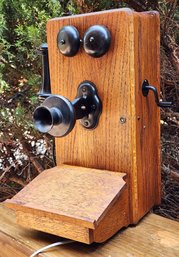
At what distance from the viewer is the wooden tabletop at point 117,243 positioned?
64 centimetres

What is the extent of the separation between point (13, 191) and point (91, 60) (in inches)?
30.5

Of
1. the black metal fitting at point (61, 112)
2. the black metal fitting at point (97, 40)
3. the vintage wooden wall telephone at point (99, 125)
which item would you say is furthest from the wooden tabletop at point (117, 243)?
the black metal fitting at point (97, 40)

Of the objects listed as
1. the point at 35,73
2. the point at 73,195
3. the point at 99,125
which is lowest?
the point at 73,195

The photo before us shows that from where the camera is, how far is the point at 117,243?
2.22ft

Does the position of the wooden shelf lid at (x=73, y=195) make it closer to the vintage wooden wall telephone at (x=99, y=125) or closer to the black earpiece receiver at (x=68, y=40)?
the vintage wooden wall telephone at (x=99, y=125)

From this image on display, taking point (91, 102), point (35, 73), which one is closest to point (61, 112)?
point (91, 102)

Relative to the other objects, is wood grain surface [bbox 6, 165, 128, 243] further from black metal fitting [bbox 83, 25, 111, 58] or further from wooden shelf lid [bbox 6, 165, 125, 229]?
black metal fitting [bbox 83, 25, 111, 58]

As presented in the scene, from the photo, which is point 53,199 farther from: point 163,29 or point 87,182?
point 163,29

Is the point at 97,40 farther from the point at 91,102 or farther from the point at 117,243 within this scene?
the point at 117,243

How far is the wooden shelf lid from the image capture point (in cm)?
61

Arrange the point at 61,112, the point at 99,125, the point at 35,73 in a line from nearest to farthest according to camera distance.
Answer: the point at 61,112 < the point at 99,125 < the point at 35,73

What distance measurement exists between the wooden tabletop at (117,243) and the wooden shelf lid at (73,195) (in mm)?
72

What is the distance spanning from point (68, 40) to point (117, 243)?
1.40 feet

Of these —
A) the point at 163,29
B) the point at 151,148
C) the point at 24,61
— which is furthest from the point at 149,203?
the point at 24,61
